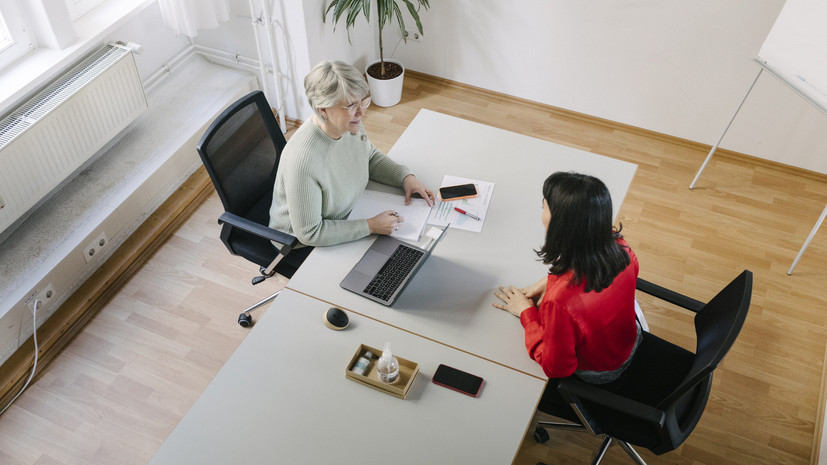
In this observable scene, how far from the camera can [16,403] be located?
9.09ft

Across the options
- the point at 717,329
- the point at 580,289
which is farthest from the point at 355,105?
the point at 717,329

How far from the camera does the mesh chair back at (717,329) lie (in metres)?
1.81

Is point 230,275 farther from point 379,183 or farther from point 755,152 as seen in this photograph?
point 755,152

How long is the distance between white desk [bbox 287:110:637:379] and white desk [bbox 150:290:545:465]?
0.08 meters

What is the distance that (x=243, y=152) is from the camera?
102 inches

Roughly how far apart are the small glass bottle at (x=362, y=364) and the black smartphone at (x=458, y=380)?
0.22 m

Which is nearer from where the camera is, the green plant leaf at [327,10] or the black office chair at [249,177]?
the black office chair at [249,177]

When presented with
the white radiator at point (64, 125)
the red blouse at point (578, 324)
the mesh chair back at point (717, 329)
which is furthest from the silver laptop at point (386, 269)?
the white radiator at point (64, 125)

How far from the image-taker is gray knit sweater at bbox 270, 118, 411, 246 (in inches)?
87.8

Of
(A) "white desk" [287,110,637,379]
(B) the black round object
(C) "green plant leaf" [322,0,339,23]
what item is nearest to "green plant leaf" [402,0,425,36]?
(C) "green plant leaf" [322,0,339,23]

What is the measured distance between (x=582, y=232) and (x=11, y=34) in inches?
113

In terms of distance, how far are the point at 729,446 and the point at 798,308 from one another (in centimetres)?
98

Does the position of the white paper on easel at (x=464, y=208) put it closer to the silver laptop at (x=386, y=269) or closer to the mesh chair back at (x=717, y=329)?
the silver laptop at (x=386, y=269)

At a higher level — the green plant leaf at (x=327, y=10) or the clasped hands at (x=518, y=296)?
the green plant leaf at (x=327, y=10)
